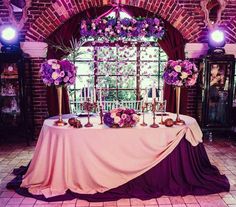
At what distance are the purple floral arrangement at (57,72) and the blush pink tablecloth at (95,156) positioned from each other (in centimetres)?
54

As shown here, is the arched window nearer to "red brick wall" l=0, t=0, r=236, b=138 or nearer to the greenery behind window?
the greenery behind window

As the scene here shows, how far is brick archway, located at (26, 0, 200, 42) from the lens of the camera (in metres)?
5.11

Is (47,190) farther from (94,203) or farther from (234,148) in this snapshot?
(234,148)

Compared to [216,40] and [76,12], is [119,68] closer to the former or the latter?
[76,12]

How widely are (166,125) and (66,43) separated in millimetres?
2835

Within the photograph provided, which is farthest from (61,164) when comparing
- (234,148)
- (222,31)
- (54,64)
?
(222,31)

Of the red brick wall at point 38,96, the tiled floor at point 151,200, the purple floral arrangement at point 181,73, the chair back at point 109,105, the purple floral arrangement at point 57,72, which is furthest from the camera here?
the chair back at point 109,105

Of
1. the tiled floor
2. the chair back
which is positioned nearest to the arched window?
the chair back

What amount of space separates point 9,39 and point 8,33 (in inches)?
4.0

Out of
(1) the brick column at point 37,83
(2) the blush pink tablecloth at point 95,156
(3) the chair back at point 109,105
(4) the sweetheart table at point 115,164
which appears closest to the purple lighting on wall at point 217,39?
(3) the chair back at point 109,105

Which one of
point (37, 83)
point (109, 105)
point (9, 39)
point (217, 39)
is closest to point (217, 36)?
point (217, 39)

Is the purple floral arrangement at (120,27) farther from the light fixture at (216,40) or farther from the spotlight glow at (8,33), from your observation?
the spotlight glow at (8,33)

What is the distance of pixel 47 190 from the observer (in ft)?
10.6

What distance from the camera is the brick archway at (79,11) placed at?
16.8 ft
